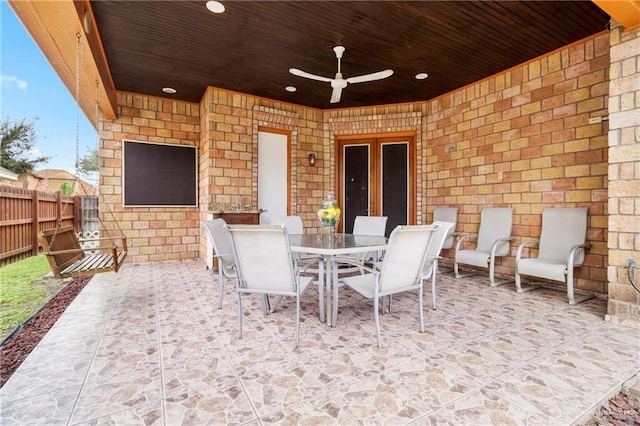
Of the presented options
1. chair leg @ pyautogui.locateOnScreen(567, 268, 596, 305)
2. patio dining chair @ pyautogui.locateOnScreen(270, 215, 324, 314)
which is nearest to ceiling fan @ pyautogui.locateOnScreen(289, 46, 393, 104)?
patio dining chair @ pyautogui.locateOnScreen(270, 215, 324, 314)

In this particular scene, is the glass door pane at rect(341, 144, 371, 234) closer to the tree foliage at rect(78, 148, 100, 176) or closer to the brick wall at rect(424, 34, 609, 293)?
the brick wall at rect(424, 34, 609, 293)

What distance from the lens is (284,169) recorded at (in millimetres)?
5590

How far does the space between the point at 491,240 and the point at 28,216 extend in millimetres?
6944

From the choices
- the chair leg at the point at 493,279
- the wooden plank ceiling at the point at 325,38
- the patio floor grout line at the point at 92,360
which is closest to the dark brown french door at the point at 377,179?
the wooden plank ceiling at the point at 325,38

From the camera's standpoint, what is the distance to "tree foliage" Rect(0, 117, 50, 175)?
13.8 ft

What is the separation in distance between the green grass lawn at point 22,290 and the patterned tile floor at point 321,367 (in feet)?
1.46

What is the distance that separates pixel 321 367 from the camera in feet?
5.98

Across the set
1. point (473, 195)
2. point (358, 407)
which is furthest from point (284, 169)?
point (358, 407)

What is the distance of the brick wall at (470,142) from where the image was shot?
3410 millimetres

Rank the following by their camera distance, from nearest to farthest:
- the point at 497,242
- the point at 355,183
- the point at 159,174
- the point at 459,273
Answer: the point at 497,242
the point at 459,273
the point at 159,174
the point at 355,183

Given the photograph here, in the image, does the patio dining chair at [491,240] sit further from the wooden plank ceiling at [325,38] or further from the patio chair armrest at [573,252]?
→ the wooden plank ceiling at [325,38]

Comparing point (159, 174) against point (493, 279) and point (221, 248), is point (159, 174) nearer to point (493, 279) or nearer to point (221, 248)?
point (221, 248)

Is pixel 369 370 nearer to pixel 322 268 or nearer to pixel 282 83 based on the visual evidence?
pixel 322 268

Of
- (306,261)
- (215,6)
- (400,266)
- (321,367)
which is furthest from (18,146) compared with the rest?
(400,266)
